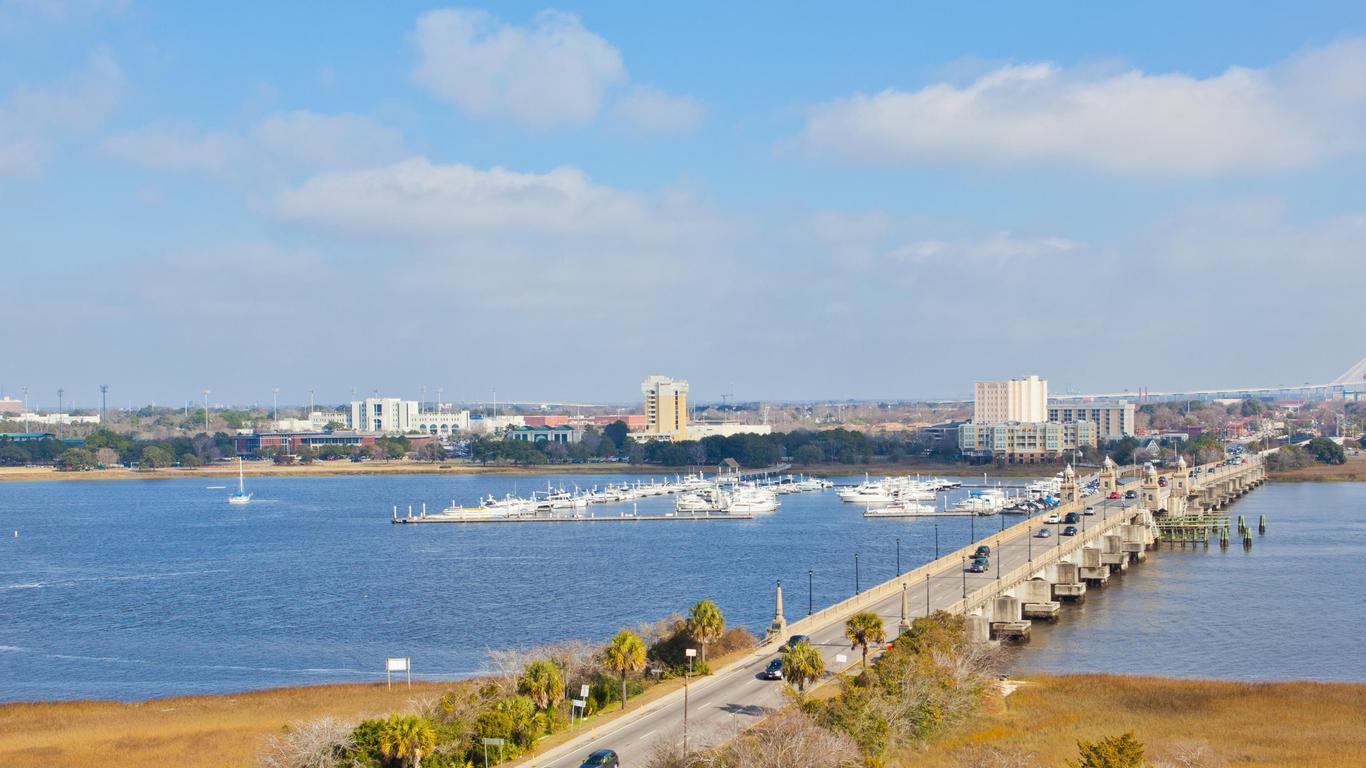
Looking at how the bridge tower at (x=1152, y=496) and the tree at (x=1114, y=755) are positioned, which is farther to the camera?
the bridge tower at (x=1152, y=496)

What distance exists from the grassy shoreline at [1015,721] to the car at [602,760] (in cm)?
470

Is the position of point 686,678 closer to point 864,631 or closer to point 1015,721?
point 864,631

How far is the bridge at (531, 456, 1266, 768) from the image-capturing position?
44.6 meters

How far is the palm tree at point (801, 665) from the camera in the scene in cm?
4850

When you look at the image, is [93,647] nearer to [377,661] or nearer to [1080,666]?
[377,661]

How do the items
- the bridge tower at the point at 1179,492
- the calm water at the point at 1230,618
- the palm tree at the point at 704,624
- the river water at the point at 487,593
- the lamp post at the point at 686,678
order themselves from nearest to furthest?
the lamp post at the point at 686,678 → the palm tree at the point at 704,624 → the calm water at the point at 1230,618 → the river water at the point at 487,593 → the bridge tower at the point at 1179,492

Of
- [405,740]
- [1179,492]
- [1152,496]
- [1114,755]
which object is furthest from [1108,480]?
[405,740]

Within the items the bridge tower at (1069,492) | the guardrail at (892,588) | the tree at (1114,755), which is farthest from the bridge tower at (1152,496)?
the tree at (1114,755)

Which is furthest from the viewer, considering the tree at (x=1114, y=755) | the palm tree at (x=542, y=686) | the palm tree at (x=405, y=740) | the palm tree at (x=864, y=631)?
the palm tree at (x=864, y=631)

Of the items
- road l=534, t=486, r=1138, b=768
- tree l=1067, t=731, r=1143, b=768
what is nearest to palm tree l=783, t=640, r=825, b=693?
road l=534, t=486, r=1138, b=768

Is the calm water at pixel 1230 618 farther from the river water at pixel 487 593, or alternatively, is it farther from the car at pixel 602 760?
the car at pixel 602 760

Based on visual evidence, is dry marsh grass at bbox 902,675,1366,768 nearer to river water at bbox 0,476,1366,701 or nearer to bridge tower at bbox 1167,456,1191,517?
river water at bbox 0,476,1366,701

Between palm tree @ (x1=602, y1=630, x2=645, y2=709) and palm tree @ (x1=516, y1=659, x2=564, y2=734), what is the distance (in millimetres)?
3166

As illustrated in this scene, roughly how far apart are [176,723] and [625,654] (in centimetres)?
1796
